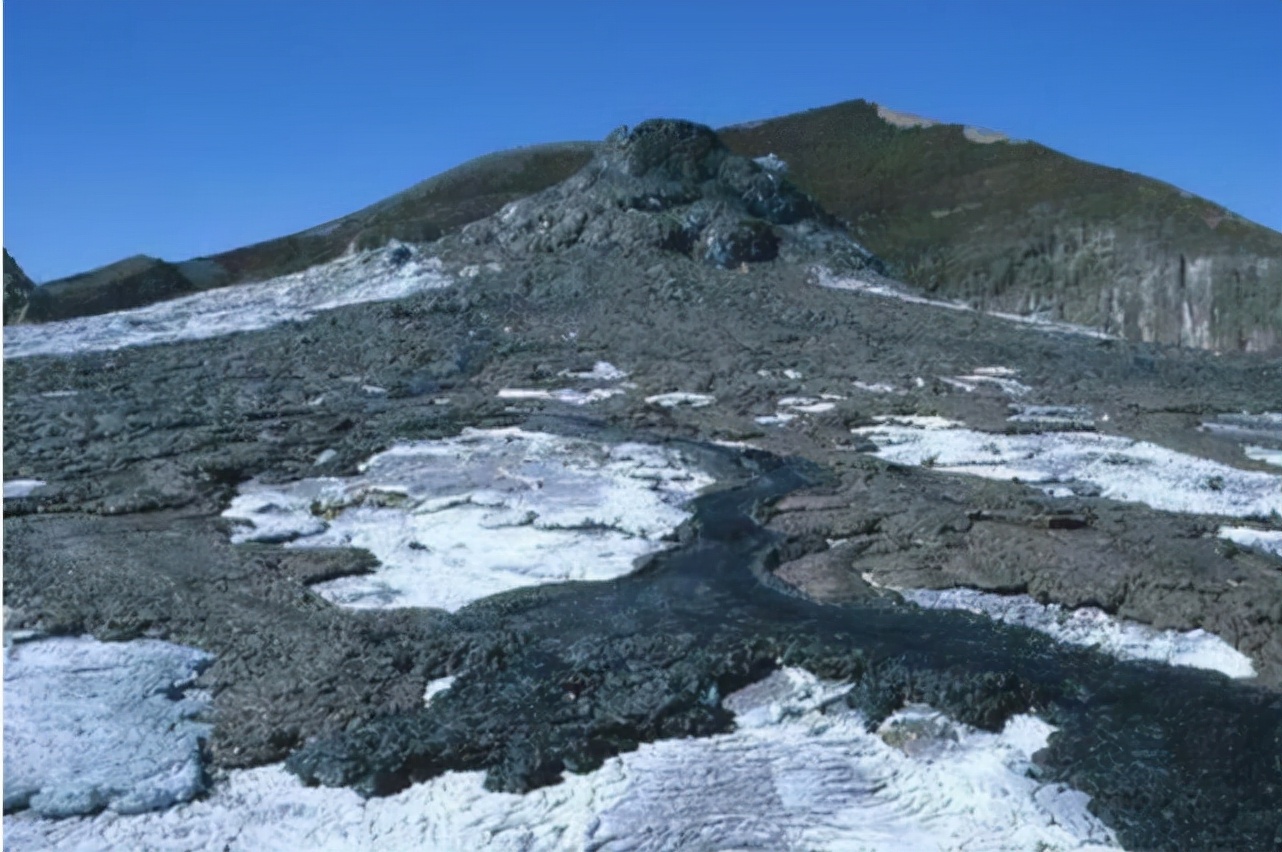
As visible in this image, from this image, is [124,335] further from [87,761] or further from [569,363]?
[87,761]

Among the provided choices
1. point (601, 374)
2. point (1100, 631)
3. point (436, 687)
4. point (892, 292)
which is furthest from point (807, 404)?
point (436, 687)

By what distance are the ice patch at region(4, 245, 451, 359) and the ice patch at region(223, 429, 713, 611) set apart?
9.34 metres

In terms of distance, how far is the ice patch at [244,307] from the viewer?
20.9 m

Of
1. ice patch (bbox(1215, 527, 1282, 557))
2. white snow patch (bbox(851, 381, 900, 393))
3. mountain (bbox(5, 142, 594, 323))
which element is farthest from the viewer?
mountain (bbox(5, 142, 594, 323))

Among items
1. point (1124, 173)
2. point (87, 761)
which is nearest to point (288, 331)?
point (87, 761)

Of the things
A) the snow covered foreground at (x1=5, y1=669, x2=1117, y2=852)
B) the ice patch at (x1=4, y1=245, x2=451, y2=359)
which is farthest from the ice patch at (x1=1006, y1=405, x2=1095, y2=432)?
the ice patch at (x1=4, y1=245, x2=451, y2=359)

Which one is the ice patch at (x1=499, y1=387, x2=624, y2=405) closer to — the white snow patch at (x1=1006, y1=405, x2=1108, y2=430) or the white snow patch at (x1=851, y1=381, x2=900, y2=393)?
the white snow patch at (x1=851, y1=381, x2=900, y2=393)

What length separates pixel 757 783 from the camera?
21.6 ft

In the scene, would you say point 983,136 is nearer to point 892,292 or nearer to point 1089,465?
point 892,292

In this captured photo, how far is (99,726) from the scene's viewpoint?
705cm

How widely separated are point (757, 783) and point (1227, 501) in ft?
24.7

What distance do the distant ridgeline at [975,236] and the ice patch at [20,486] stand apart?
13816 millimetres

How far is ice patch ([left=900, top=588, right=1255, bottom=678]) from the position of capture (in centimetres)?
833

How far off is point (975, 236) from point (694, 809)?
2700 centimetres
